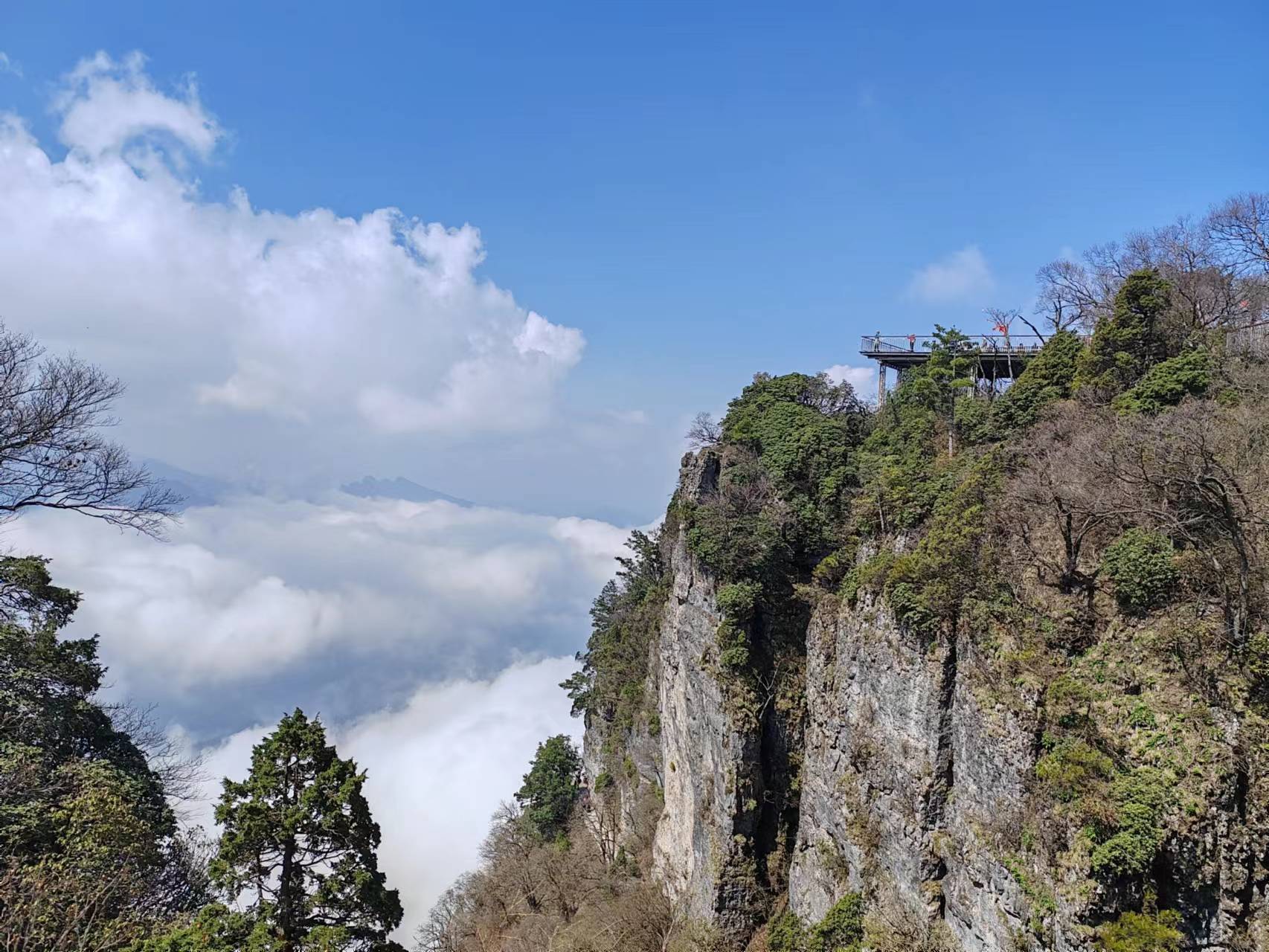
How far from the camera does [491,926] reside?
41000 millimetres

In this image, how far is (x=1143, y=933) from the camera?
13812 mm

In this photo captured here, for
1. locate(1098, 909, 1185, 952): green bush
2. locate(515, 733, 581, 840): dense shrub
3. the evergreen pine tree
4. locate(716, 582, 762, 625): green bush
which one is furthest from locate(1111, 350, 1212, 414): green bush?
locate(515, 733, 581, 840): dense shrub

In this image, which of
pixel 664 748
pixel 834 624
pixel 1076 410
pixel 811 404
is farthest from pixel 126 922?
pixel 811 404

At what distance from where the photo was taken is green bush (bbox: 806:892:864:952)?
21.8m

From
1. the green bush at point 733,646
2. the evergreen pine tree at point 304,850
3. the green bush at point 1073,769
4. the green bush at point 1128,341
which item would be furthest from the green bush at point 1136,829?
the evergreen pine tree at point 304,850

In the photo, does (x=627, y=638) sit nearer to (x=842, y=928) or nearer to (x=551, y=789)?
(x=551, y=789)

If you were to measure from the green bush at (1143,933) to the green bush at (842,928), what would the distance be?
30.3ft

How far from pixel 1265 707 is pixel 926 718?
8.13m

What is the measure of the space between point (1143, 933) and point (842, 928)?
34.0 feet

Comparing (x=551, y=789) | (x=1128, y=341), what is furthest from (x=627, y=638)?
(x=1128, y=341)

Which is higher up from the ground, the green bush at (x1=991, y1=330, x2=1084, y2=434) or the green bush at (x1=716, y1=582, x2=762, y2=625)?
the green bush at (x1=991, y1=330, x2=1084, y2=434)

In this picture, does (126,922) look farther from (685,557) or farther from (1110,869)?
(685,557)

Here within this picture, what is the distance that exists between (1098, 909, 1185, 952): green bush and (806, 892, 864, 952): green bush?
9235 mm

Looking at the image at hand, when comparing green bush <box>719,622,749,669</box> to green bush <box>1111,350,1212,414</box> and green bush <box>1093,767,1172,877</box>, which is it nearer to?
green bush <box>1093,767,1172,877</box>
